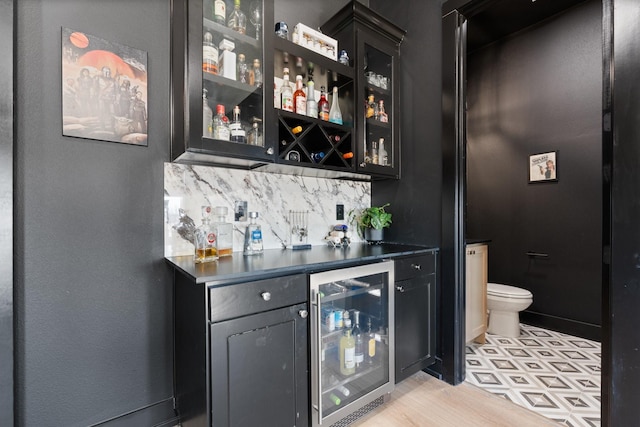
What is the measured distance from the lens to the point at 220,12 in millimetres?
1464

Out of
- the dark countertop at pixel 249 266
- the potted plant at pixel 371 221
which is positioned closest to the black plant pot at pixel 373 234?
the potted plant at pixel 371 221

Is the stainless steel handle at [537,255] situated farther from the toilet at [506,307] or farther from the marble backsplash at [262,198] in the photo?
the marble backsplash at [262,198]

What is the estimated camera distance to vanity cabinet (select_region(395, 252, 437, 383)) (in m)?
1.74

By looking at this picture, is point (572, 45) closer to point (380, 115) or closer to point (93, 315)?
point (380, 115)

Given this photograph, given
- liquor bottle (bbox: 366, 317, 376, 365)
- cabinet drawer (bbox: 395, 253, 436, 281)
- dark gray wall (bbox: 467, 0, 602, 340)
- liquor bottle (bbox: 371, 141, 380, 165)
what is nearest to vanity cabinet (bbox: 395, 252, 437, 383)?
cabinet drawer (bbox: 395, 253, 436, 281)

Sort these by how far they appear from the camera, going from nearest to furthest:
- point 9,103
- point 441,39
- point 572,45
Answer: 1. point 9,103
2. point 441,39
3. point 572,45

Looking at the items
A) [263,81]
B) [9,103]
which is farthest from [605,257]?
[9,103]

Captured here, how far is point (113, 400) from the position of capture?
4.53 ft

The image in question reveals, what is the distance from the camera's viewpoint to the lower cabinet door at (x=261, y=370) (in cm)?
110

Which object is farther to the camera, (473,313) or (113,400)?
(473,313)

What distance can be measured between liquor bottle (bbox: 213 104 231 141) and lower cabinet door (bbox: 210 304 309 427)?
906 mm

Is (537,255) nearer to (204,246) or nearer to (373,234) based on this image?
(373,234)

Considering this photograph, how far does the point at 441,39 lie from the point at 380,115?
2.06 ft

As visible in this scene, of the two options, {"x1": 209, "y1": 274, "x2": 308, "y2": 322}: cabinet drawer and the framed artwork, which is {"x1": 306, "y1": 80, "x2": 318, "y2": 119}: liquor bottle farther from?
{"x1": 209, "y1": 274, "x2": 308, "y2": 322}: cabinet drawer
